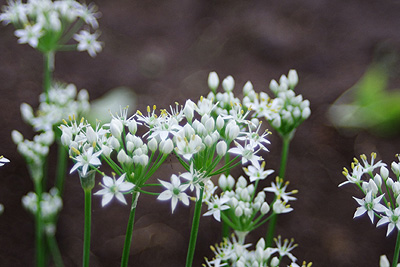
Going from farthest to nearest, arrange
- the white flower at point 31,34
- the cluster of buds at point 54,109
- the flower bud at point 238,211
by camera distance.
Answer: the cluster of buds at point 54,109 → the white flower at point 31,34 → the flower bud at point 238,211

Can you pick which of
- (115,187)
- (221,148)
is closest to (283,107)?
(221,148)

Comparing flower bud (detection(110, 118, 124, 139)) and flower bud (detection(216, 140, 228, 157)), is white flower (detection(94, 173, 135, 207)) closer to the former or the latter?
flower bud (detection(110, 118, 124, 139))

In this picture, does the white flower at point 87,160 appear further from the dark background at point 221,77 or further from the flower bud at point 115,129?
the dark background at point 221,77

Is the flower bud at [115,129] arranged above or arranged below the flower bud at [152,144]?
above

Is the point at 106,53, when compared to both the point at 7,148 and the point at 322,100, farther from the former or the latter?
the point at 322,100

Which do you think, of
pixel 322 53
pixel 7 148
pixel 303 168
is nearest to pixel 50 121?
pixel 7 148

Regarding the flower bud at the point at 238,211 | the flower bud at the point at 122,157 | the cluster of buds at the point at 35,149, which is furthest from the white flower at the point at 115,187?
the cluster of buds at the point at 35,149

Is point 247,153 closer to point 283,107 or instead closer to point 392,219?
point 392,219

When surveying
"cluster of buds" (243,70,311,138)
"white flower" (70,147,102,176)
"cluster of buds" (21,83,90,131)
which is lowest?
"white flower" (70,147,102,176)

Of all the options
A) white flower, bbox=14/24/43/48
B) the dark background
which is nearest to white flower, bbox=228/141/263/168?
the dark background
